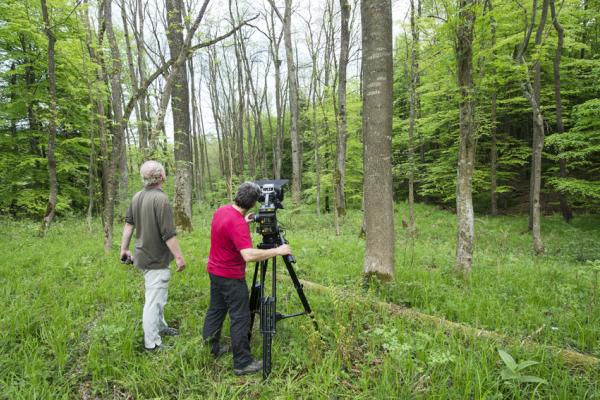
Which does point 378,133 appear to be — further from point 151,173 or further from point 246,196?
point 151,173

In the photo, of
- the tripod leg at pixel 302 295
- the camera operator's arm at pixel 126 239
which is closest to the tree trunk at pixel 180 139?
the camera operator's arm at pixel 126 239

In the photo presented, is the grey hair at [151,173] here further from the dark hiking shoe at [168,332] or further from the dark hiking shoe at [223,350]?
the dark hiking shoe at [223,350]

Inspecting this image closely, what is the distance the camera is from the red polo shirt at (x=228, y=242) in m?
2.53

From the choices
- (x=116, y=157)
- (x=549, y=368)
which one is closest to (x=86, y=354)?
(x=549, y=368)

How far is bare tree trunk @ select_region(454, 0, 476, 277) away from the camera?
4492 millimetres

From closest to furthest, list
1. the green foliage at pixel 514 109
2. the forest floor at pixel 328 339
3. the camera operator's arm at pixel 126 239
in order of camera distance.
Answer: the forest floor at pixel 328 339, the camera operator's arm at pixel 126 239, the green foliage at pixel 514 109

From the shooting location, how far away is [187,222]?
8.65m

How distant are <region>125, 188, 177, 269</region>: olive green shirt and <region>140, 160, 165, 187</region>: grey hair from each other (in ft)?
0.48

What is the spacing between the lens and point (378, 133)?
155 inches

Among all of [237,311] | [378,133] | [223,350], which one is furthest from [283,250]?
[378,133]

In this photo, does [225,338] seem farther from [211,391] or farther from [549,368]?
[549,368]

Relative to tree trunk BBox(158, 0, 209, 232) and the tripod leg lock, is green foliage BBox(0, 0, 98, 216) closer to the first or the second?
tree trunk BBox(158, 0, 209, 232)

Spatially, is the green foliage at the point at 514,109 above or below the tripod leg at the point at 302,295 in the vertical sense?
above

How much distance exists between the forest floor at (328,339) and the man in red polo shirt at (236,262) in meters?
0.26
